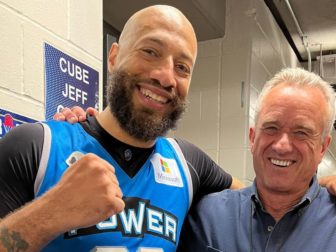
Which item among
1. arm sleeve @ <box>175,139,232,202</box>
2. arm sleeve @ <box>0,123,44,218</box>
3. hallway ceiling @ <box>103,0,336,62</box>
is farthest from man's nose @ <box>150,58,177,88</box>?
hallway ceiling @ <box>103,0,336,62</box>

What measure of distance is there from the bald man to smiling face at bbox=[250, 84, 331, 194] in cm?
26

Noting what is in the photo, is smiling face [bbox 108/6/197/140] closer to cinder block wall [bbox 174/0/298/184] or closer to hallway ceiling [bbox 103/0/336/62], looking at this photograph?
hallway ceiling [bbox 103/0/336/62]

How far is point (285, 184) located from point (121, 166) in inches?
20.0

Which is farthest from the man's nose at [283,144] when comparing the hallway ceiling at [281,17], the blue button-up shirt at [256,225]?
the hallway ceiling at [281,17]

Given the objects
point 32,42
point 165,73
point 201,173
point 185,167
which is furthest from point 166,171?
point 32,42

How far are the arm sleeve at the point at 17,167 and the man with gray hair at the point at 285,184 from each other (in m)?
0.60

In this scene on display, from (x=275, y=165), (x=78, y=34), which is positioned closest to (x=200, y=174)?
(x=275, y=165)

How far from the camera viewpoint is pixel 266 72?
3666mm

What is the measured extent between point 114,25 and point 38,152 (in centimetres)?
227

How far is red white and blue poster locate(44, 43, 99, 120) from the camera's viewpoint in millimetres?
1414

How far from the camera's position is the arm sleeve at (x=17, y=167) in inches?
37.9

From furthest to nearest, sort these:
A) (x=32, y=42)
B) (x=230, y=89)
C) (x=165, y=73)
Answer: (x=230, y=89)
(x=32, y=42)
(x=165, y=73)

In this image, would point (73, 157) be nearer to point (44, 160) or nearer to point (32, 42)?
point (44, 160)

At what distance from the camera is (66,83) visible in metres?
1.50
